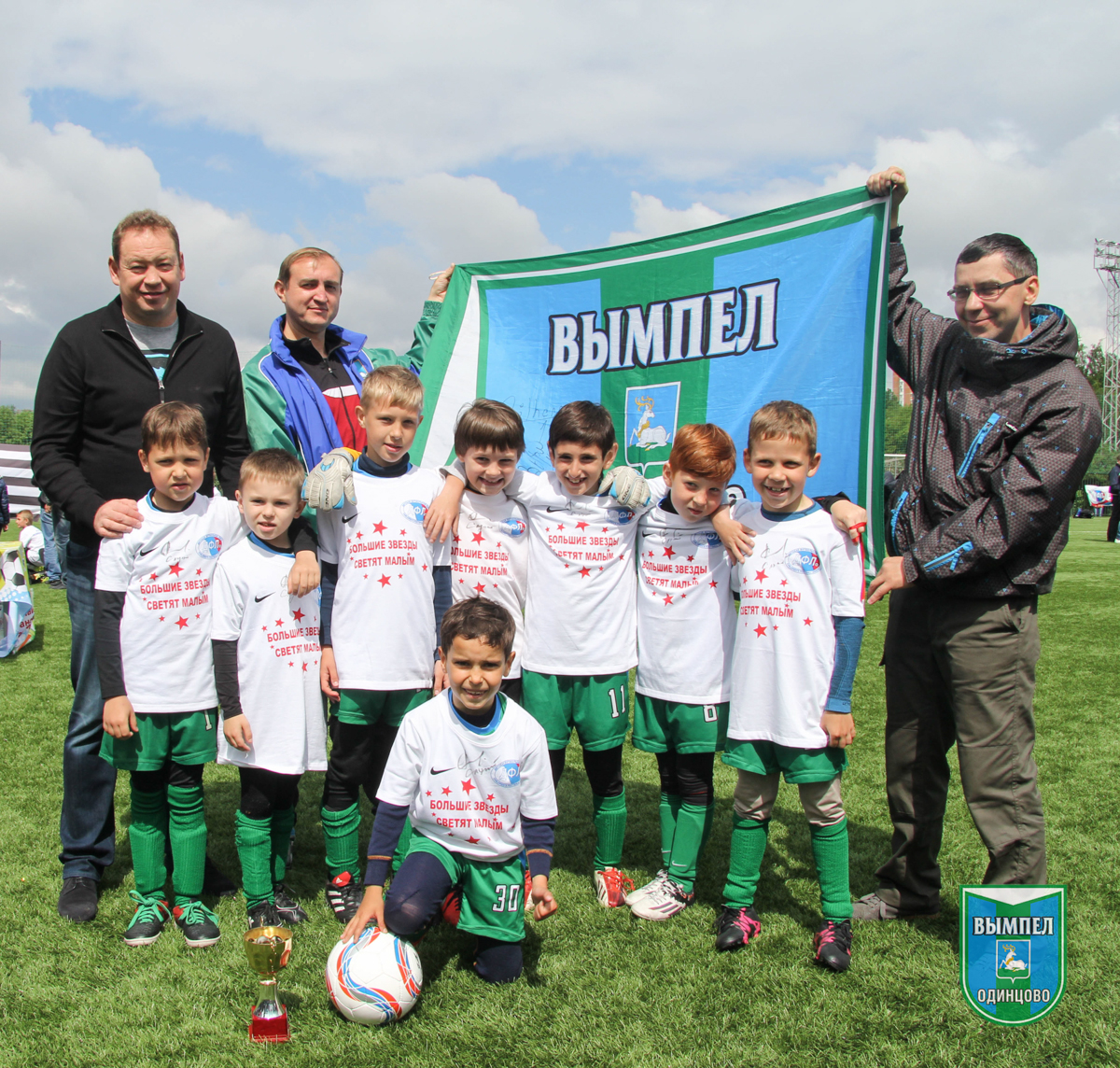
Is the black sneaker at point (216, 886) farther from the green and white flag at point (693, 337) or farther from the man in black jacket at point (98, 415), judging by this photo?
the green and white flag at point (693, 337)

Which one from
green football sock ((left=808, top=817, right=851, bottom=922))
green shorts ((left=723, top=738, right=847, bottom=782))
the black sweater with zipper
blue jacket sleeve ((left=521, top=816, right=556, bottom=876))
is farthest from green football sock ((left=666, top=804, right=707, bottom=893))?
the black sweater with zipper

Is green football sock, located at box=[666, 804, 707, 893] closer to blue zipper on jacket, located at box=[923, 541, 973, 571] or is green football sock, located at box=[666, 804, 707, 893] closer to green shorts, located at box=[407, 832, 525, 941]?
green shorts, located at box=[407, 832, 525, 941]

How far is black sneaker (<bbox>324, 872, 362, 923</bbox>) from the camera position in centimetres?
342

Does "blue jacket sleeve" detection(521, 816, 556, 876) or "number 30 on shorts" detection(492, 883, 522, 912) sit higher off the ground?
"blue jacket sleeve" detection(521, 816, 556, 876)

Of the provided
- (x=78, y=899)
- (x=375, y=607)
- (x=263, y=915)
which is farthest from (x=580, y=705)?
(x=78, y=899)

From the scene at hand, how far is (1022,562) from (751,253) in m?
2.03

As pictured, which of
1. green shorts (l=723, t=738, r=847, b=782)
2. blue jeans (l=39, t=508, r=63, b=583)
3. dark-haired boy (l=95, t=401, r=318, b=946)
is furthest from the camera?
blue jeans (l=39, t=508, r=63, b=583)

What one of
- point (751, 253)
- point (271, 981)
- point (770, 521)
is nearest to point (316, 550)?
point (271, 981)

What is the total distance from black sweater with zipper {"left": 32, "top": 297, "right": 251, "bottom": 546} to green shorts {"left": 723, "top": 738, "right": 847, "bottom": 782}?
241cm

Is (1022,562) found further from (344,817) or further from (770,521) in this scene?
(344,817)

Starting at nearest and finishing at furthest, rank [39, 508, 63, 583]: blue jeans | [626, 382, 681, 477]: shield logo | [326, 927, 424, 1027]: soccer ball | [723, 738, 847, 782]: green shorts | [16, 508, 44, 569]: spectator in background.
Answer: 1. [326, 927, 424, 1027]: soccer ball
2. [723, 738, 847, 782]: green shorts
3. [626, 382, 681, 477]: shield logo
4. [39, 508, 63, 583]: blue jeans
5. [16, 508, 44, 569]: spectator in background

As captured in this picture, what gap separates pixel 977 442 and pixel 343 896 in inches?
116

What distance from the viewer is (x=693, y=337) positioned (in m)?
4.37

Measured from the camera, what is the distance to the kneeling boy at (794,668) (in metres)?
3.11
